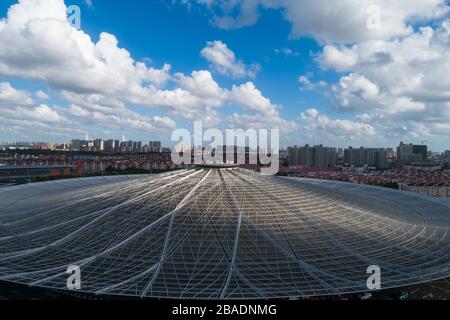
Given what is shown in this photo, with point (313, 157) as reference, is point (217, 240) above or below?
below

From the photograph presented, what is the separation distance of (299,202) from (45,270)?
598 inches

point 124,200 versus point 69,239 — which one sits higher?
point 124,200

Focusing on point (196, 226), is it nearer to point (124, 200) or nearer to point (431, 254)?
point (124, 200)

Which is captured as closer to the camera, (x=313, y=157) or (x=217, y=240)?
(x=217, y=240)

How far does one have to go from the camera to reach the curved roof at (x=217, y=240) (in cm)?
1485

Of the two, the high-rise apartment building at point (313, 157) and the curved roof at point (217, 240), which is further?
the high-rise apartment building at point (313, 157)

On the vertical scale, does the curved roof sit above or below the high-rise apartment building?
below

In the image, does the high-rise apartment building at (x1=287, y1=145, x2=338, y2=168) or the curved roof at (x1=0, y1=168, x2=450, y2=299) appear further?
the high-rise apartment building at (x1=287, y1=145, x2=338, y2=168)

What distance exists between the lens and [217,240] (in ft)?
59.1

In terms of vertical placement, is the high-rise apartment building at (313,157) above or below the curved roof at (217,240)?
above

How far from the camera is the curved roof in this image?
1485cm
